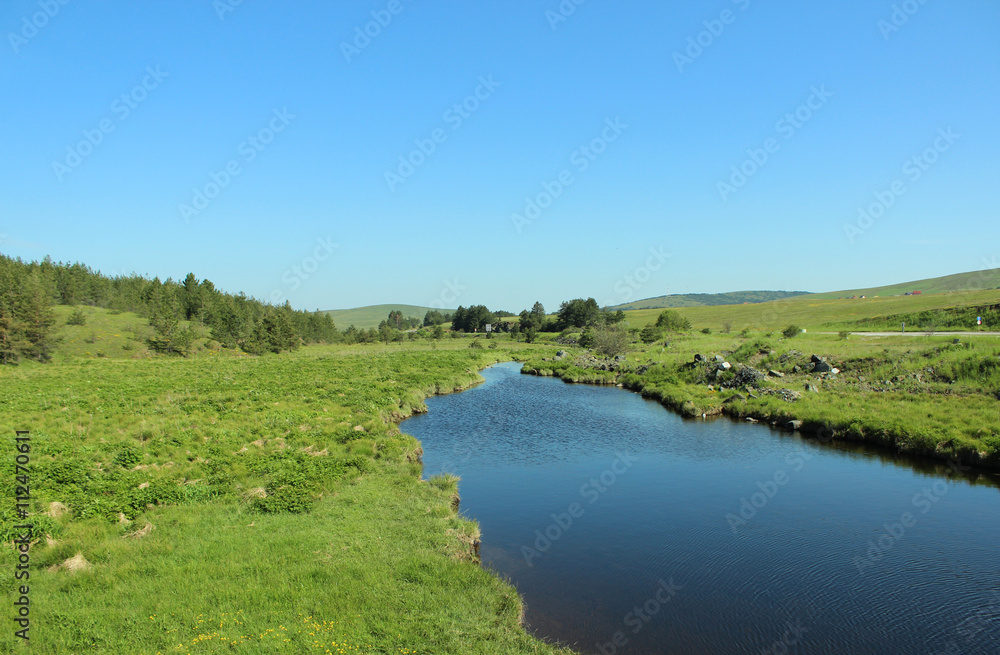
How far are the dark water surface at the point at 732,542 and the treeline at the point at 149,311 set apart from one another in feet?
189

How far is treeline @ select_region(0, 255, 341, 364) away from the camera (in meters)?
55.8

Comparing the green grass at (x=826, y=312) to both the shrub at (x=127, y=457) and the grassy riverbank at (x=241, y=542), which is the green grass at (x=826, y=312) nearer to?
Result: the grassy riverbank at (x=241, y=542)

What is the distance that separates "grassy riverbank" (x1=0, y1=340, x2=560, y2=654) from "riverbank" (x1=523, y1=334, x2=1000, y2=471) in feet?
74.5

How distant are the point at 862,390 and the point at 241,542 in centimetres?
3572

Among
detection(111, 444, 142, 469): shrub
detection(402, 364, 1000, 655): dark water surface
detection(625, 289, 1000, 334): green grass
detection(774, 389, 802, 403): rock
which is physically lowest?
detection(402, 364, 1000, 655): dark water surface

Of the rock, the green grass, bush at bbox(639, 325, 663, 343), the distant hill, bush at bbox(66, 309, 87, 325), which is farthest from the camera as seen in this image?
the distant hill

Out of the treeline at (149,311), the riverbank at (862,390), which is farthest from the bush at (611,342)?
the treeline at (149,311)

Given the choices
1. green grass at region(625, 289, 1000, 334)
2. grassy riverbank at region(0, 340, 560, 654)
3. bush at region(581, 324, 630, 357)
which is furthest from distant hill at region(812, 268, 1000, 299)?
grassy riverbank at region(0, 340, 560, 654)

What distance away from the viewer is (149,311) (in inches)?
3580

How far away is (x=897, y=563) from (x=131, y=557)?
19670mm

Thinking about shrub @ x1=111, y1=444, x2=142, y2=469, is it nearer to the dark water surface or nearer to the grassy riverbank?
the grassy riverbank

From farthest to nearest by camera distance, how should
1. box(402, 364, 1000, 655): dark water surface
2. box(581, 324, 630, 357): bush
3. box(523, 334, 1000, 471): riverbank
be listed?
1. box(581, 324, 630, 357): bush
2. box(523, 334, 1000, 471): riverbank
3. box(402, 364, 1000, 655): dark water surface

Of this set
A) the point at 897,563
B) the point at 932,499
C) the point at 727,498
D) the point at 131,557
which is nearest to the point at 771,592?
the point at 897,563

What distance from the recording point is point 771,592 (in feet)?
41.0
